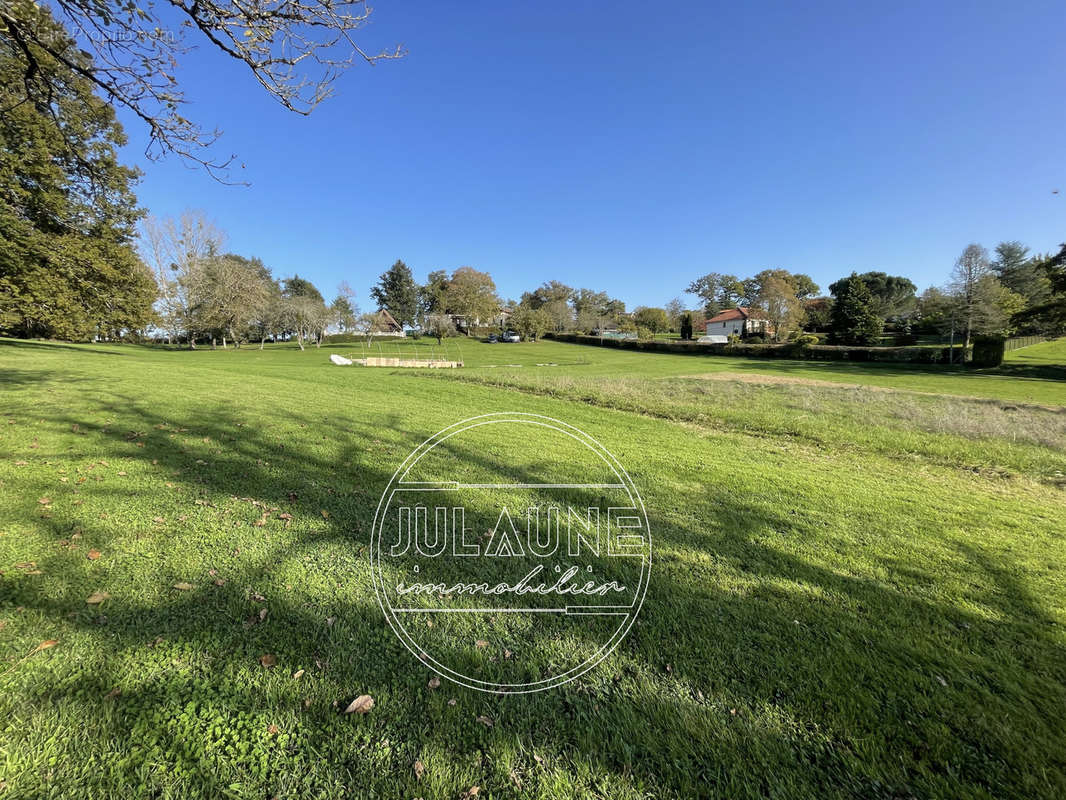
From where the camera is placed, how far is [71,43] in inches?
182

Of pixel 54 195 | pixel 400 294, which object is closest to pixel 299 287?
pixel 400 294

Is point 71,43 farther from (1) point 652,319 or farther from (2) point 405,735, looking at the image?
(1) point 652,319

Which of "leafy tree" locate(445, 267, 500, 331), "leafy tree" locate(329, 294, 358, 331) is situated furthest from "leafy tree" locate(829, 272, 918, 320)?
"leafy tree" locate(329, 294, 358, 331)

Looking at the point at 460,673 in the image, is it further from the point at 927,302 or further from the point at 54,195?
the point at 927,302

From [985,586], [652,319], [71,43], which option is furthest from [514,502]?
[652,319]

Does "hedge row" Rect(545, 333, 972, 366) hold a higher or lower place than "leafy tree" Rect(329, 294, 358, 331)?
lower

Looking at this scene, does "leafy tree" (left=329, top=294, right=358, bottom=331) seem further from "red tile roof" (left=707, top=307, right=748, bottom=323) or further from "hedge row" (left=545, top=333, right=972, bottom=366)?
"red tile roof" (left=707, top=307, right=748, bottom=323)

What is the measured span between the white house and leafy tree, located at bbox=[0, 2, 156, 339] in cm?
6402

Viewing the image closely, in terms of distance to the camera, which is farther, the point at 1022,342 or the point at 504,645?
the point at 1022,342

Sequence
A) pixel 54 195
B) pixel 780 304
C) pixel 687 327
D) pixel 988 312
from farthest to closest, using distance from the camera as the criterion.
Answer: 1. pixel 687 327
2. pixel 780 304
3. pixel 988 312
4. pixel 54 195

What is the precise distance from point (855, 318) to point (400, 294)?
6463 centimetres

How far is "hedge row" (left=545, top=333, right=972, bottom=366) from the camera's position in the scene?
103 ft

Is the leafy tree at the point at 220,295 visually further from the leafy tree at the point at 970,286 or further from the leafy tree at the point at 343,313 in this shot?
the leafy tree at the point at 970,286

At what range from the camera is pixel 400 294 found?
68625 millimetres
